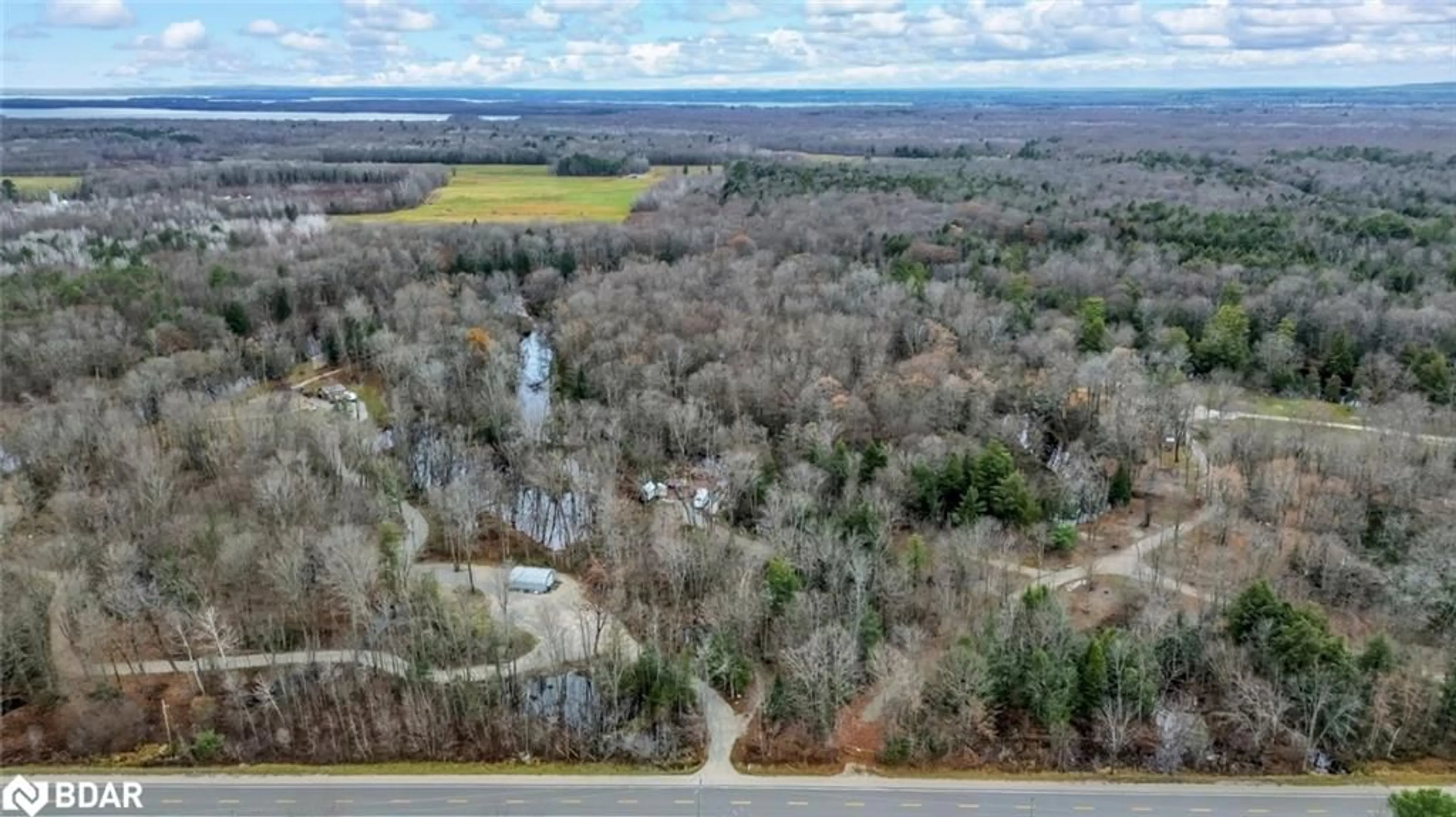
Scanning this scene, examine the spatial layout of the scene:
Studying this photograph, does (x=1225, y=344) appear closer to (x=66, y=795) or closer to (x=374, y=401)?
(x=374, y=401)

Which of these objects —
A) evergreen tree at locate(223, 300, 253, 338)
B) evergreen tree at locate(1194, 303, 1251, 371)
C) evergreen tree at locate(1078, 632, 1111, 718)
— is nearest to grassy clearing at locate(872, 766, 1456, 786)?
evergreen tree at locate(1078, 632, 1111, 718)

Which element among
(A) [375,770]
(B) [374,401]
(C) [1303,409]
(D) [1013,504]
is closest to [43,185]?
(B) [374,401]

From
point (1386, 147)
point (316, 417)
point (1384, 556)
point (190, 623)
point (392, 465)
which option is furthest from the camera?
point (1386, 147)

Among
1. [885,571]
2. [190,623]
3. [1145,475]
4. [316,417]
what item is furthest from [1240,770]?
[316,417]

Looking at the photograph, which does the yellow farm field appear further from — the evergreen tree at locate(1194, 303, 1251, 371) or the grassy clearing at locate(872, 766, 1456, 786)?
the grassy clearing at locate(872, 766, 1456, 786)

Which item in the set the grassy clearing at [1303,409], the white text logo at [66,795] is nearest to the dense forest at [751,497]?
the grassy clearing at [1303,409]

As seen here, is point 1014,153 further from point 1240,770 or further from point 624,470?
point 1240,770
